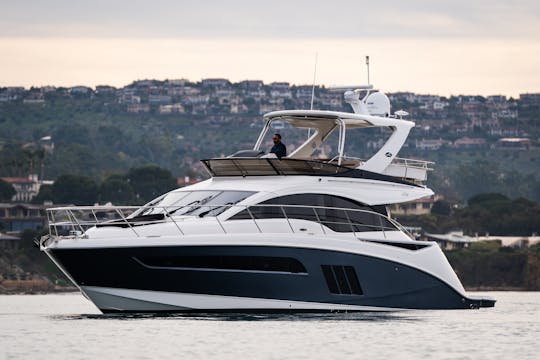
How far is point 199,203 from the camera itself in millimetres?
38531

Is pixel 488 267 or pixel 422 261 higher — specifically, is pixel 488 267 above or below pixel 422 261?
below

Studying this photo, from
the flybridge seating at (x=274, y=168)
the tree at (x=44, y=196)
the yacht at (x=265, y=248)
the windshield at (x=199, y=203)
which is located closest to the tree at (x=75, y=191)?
the tree at (x=44, y=196)

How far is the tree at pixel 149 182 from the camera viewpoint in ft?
351

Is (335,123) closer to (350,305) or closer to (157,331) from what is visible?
(350,305)

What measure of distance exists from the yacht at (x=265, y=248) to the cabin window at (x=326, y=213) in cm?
3

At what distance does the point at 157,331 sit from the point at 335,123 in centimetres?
993

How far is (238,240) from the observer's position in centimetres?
3672

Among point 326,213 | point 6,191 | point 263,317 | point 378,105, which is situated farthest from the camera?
point 6,191

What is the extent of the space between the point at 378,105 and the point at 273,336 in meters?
11.3

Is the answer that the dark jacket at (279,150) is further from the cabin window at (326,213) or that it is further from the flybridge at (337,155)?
the cabin window at (326,213)

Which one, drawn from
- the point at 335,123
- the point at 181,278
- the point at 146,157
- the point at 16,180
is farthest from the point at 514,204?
the point at 146,157

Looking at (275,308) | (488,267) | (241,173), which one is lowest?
(488,267)

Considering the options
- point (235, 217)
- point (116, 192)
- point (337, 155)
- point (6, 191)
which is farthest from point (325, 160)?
point (6, 191)

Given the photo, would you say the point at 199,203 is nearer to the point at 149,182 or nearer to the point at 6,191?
the point at 149,182
